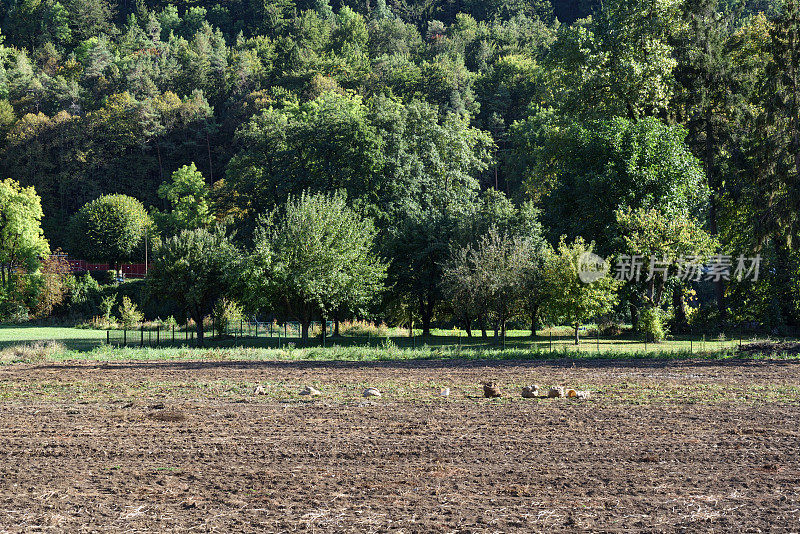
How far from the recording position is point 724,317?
48188mm

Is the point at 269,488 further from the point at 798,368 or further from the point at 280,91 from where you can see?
the point at 280,91

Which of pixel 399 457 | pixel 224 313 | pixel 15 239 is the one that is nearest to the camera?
pixel 399 457

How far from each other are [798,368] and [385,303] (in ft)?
91.2

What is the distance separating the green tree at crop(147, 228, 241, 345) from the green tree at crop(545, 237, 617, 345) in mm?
18434

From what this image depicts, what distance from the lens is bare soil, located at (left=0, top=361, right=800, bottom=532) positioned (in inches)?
428

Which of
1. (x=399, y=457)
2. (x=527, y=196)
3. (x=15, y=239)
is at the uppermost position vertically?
(x=527, y=196)

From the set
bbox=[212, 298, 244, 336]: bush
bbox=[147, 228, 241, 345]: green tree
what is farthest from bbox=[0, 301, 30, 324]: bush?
bbox=[147, 228, 241, 345]: green tree

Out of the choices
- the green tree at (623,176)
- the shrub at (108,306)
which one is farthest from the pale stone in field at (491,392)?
the shrub at (108,306)

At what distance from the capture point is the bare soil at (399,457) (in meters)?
10.9

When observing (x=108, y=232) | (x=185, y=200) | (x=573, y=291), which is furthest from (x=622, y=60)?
(x=185, y=200)

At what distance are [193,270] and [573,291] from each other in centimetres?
2249

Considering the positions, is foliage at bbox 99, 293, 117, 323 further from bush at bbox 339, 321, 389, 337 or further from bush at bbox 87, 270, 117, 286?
A: bush at bbox 339, 321, 389, 337

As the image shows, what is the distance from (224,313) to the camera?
48.3 meters

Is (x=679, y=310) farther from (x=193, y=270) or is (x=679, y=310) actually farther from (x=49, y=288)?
(x=49, y=288)
